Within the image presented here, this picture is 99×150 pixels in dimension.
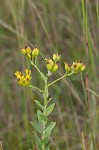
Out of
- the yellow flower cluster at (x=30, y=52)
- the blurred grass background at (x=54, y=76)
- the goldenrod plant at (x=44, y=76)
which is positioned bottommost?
the goldenrod plant at (x=44, y=76)

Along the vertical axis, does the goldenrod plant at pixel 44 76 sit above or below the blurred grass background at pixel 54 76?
below

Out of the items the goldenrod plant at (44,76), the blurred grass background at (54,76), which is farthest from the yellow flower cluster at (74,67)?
the blurred grass background at (54,76)

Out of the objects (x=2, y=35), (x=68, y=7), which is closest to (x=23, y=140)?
(x=2, y=35)

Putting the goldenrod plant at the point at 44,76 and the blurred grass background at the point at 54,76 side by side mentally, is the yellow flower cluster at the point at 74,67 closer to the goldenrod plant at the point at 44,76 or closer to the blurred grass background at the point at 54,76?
the goldenrod plant at the point at 44,76

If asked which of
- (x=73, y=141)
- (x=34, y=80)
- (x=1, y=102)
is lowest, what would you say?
(x=73, y=141)

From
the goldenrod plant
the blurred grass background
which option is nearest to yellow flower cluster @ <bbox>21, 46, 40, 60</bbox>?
the goldenrod plant

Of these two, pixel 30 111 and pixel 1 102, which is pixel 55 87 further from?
pixel 30 111

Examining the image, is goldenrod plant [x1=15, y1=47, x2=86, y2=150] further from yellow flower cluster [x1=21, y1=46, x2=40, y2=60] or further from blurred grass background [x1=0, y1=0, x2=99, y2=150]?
blurred grass background [x1=0, y1=0, x2=99, y2=150]

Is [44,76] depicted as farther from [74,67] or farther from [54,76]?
[54,76]
